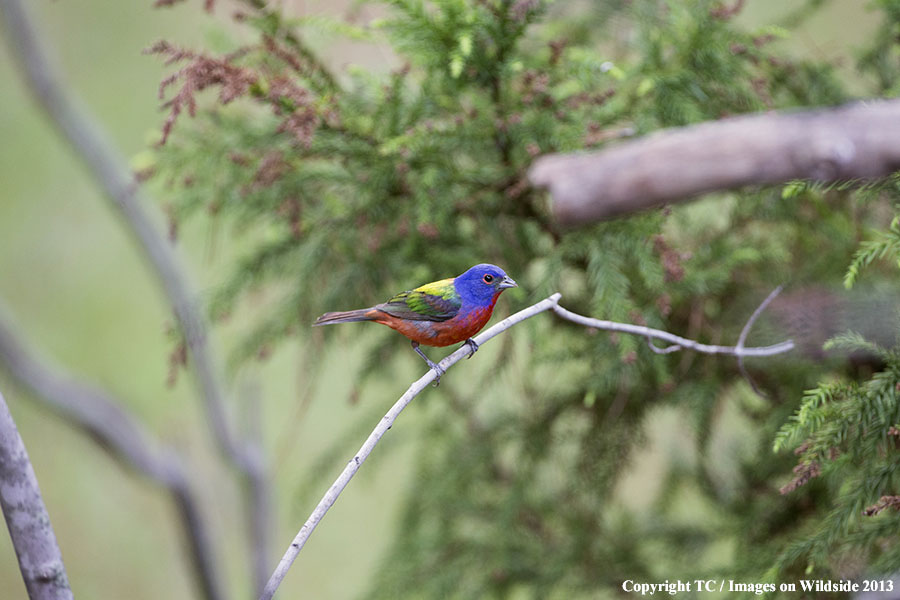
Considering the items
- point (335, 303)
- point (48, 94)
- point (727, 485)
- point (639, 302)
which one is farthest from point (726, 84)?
point (48, 94)

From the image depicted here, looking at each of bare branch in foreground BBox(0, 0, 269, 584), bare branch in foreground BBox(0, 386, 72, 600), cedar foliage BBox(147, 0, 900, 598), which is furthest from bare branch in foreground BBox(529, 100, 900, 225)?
bare branch in foreground BBox(0, 0, 269, 584)

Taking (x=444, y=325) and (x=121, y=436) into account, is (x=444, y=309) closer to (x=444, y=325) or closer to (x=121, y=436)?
(x=444, y=325)

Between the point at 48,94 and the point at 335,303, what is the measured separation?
6.44 feet

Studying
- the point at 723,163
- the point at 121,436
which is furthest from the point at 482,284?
the point at 121,436

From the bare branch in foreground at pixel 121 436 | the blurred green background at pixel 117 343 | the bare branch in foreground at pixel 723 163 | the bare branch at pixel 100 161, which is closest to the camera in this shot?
the bare branch in foreground at pixel 723 163

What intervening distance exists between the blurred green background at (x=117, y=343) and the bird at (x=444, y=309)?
2964 mm

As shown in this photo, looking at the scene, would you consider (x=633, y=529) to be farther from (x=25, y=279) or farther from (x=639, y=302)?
(x=25, y=279)

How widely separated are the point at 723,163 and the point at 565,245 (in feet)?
3.49

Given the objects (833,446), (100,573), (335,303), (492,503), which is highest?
(335,303)

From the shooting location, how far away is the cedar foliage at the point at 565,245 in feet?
5.23

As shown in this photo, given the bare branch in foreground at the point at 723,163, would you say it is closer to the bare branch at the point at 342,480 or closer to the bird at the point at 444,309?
the bare branch at the point at 342,480

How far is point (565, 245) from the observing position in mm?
1777

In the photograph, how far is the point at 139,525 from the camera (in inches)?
184

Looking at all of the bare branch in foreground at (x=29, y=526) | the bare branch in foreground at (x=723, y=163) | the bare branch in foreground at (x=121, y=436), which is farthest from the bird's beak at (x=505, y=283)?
the bare branch in foreground at (x=121, y=436)
